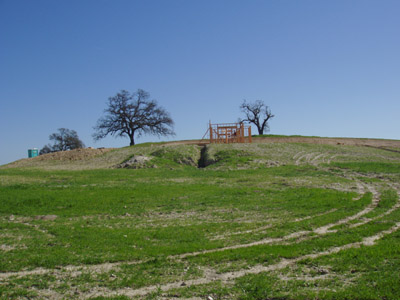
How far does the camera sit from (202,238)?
10461 millimetres

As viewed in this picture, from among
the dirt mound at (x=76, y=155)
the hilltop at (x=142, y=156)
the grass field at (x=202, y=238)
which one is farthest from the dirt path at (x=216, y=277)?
the dirt mound at (x=76, y=155)

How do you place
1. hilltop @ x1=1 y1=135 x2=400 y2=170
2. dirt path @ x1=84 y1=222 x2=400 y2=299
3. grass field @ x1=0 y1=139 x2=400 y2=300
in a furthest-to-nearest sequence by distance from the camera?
hilltop @ x1=1 y1=135 x2=400 y2=170
grass field @ x1=0 y1=139 x2=400 y2=300
dirt path @ x1=84 y1=222 x2=400 y2=299

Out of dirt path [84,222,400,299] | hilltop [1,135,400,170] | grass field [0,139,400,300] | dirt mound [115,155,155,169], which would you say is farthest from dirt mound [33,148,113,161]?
dirt path [84,222,400,299]

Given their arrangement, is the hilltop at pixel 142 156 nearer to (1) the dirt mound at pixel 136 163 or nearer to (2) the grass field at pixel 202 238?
(1) the dirt mound at pixel 136 163

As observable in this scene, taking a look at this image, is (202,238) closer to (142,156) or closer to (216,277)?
(216,277)

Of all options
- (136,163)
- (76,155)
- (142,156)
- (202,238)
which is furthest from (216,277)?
(76,155)

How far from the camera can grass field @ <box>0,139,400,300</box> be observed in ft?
22.3

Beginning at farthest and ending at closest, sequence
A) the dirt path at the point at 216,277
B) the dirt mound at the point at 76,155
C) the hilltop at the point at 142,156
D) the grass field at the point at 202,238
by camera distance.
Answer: the dirt mound at the point at 76,155 → the hilltop at the point at 142,156 → the grass field at the point at 202,238 → the dirt path at the point at 216,277

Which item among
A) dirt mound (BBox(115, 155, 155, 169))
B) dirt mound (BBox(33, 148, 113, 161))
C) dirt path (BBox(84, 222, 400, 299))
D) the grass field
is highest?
dirt mound (BBox(33, 148, 113, 161))

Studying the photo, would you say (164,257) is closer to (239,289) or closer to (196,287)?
(196,287)

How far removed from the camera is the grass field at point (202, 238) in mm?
6801

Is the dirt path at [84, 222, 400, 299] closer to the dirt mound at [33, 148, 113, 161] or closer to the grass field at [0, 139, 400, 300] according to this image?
the grass field at [0, 139, 400, 300]

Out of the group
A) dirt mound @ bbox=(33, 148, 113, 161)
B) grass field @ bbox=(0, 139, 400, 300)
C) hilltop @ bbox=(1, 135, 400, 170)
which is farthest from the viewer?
dirt mound @ bbox=(33, 148, 113, 161)

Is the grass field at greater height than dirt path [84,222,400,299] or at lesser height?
greater
